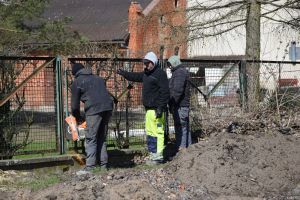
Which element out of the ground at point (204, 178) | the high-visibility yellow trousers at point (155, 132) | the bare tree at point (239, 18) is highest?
the bare tree at point (239, 18)

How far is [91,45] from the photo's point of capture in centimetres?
1279

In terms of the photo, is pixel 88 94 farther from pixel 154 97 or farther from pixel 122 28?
pixel 122 28

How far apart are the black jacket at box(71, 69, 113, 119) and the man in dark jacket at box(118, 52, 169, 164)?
847mm

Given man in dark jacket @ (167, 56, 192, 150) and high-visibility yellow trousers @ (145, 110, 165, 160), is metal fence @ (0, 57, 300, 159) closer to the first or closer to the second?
man in dark jacket @ (167, 56, 192, 150)

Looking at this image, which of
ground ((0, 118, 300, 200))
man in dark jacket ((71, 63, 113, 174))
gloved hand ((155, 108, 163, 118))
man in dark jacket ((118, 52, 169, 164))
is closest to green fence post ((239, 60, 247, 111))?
ground ((0, 118, 300, 200))

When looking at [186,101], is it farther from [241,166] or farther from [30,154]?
[30,154]

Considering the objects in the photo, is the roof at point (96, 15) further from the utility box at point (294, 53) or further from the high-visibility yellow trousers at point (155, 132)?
the high-visibility yellow trousers at point (155, 132)

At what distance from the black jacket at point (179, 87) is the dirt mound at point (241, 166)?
1.16 metres

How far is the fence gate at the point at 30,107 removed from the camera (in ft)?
30.0

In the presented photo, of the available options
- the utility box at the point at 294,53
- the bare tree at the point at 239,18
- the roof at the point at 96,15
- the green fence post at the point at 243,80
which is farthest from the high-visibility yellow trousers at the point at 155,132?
the utility box at the point at 294,53

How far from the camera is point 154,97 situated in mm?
9180

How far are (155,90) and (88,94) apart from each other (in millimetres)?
1285

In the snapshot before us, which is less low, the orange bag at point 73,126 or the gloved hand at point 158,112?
the gloved hand at point 158,112

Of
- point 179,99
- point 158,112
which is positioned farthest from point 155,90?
point 179,99
